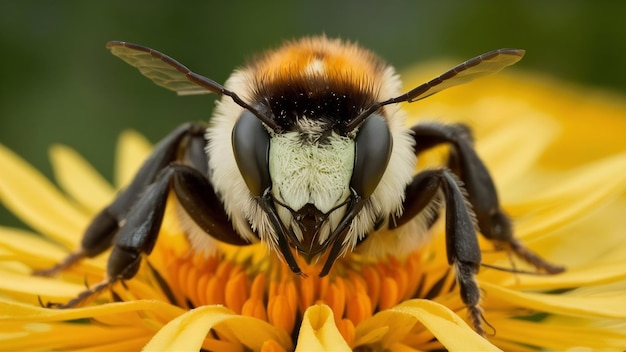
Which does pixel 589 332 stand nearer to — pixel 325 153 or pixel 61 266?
pixel 325 153

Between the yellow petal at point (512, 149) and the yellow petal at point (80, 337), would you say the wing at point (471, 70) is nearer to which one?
the yellow petal at point (80, 337)

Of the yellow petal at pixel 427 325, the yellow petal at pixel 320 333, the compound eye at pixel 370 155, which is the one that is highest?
the compound eye at pixel 370 155

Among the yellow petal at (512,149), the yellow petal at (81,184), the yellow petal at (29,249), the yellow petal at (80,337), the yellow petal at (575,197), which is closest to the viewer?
the yellow petal at (80,337)

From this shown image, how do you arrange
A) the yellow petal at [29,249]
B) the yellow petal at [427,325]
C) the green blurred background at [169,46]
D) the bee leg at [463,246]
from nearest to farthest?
the yellow petal at [427,325] → the bee leg at [463,246] → the yellow petal at [29,249] → the green blurred background at [169,46]

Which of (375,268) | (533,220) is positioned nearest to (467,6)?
(533,220)

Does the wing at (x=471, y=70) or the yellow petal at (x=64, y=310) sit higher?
the wing at (x=471, y=70)

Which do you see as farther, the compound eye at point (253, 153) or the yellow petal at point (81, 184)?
the yellow petal at point (81, 184)

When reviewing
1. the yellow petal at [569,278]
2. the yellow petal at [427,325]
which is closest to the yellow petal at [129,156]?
the yellow petal at [569,278]

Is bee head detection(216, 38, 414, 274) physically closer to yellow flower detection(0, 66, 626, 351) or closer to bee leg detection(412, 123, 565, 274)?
yellow flower detection(0, 66, 626, 351)
